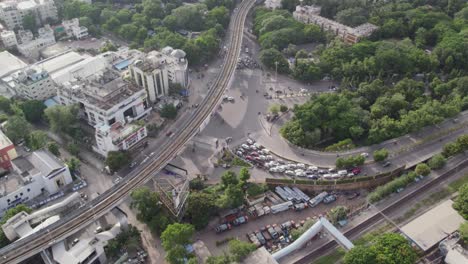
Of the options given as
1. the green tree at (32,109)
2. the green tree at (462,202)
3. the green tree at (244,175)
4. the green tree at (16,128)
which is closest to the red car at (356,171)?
the green tree at (462,202)

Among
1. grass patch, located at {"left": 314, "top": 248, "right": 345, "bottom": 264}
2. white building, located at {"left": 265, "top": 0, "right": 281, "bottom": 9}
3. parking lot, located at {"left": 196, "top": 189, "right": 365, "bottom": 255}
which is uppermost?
white building, located at {"left": 265, "top": 0, "right": 281, "bottom": 9}

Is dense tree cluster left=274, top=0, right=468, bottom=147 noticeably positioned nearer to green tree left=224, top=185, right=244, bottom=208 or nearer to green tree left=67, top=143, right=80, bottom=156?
green tree left=224, top=185, right=244, bottom=208

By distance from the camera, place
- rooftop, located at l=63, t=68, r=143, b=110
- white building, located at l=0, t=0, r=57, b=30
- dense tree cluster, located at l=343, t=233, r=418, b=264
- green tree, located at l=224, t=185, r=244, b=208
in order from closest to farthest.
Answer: dense tree cluster, located at l=343, t=233, r=418, b=264
green tree, located at l=224, t=185, r=244, b=208
rooftop, located at l=63, t=68, r=143, b=110
white building, located at l=0, t=0, r=57, b=30

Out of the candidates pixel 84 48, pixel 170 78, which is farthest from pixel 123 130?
→ pixel 84 48

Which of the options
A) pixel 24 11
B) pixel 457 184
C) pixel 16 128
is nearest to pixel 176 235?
pixel 16 128

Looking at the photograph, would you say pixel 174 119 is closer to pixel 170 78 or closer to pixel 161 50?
pixel 170 78

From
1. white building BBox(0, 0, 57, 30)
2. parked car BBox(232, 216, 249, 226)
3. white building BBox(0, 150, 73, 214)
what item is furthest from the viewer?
white building BBox(0, 0, 57, 30)

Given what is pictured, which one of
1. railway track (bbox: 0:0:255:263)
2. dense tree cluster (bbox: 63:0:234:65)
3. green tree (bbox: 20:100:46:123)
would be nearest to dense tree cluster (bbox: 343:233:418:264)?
railway track (bbox: 0:0:255:263)
